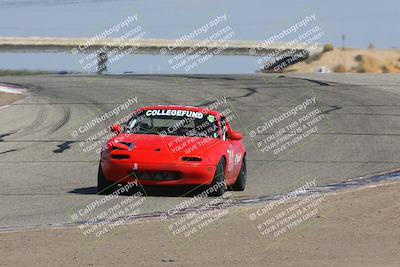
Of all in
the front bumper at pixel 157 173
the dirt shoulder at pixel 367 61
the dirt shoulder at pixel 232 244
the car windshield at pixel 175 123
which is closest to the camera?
the dirt shoulder at pixel 232 244

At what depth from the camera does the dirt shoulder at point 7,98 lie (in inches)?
1018

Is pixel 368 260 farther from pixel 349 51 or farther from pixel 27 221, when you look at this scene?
pixel 349 51

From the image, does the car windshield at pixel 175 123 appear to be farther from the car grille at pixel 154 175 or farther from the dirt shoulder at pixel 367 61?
the dirt shoulder at pixel 367 61

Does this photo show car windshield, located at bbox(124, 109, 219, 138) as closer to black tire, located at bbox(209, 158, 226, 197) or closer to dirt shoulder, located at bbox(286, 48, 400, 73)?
black tire, located at bbox(209, 158, 226, 197)

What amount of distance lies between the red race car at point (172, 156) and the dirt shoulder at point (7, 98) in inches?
510

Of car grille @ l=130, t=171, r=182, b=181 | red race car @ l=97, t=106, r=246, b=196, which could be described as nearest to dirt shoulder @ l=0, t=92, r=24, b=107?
red race car @ l=97, t=106, r=246, b=196

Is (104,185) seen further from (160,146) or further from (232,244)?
(232,244)

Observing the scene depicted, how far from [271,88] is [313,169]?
1445cm

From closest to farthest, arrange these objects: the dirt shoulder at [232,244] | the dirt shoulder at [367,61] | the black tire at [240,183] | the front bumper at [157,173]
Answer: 1. the dirt shoulder at [232,244]
2. the front bumper at [157,173]
3. the black tire at [240,183]
4. the dirt shoulder at [367,61]

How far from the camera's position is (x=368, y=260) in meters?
7.91

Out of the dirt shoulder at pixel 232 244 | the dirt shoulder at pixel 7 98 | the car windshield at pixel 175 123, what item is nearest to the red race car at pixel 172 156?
the car windshield at pixel 175 123

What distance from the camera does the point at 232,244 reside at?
874 centimetres

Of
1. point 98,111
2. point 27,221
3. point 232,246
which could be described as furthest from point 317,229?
point 98,111

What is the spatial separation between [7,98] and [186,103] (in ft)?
16.7
